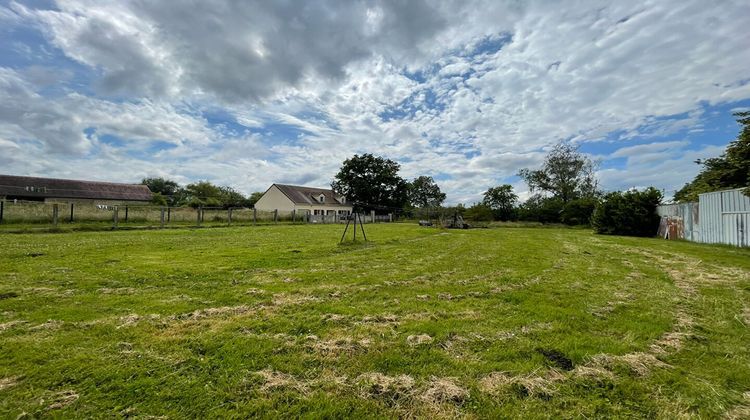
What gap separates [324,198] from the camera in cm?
4944

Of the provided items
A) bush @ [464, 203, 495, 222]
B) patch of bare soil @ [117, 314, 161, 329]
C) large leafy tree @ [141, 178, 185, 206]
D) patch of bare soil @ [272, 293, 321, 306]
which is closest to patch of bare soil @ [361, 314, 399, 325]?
patch of bare soil @ [272, 293, 321, 306]

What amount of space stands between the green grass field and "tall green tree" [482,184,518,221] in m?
36.8

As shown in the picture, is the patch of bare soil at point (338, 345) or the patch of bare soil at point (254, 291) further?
the patch of bare soil at point (254, 291)

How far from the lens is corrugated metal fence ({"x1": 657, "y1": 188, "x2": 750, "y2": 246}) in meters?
13.5

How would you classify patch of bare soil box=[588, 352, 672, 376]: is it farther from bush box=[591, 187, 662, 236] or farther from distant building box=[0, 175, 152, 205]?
distant building box=[0, 175, 152, 205]

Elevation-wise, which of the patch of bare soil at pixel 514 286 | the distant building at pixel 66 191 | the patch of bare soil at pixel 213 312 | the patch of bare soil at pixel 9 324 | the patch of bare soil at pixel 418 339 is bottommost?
the patch of bare soil at pixel 418 339

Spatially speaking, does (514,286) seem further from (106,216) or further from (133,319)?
(106,216)

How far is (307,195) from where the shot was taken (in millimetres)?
48500

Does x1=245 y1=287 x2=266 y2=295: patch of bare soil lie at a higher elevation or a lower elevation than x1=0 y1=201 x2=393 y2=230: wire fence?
lower

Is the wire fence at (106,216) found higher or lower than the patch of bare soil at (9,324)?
higher

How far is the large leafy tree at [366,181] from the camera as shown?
5344cm

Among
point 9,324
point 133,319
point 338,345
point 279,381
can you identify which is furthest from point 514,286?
point 9,324

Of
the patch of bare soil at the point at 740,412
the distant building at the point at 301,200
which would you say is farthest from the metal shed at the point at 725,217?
the distant building at the point at 301,200

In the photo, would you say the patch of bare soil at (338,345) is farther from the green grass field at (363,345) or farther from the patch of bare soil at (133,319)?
the patch of bare soil at (133,319)
